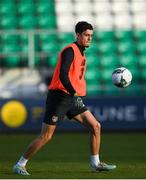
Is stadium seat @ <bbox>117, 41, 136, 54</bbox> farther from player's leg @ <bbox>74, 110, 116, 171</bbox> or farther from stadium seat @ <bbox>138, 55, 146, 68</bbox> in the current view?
player's leg @ <bbox>74, 110, 116, 171</bbox>

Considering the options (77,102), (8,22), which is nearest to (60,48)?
(8,22)

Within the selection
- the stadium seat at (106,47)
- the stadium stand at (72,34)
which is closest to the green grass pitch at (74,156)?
the stadium stand at (72,34)

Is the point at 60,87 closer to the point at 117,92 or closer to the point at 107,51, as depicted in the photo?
the point at 117,92

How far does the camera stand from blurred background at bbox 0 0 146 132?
1908 cm

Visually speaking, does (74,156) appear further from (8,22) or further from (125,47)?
(8,22)

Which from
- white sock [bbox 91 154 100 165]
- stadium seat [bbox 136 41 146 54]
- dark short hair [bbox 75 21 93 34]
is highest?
stadium seat [bbox 136 41 146 54]

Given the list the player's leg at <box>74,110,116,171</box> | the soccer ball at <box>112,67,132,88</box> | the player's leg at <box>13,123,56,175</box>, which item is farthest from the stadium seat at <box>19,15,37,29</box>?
the player's leg at <box>13,123,56,175</box>

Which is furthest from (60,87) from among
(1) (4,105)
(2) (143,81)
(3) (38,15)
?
(3) (38,15)

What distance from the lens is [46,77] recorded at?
20.7 metres

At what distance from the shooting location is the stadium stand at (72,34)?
72.5 feet

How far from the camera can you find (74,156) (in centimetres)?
1305

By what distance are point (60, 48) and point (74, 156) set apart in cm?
1011

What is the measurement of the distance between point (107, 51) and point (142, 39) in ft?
4.27

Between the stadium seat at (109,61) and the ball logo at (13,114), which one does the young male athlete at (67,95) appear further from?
the stadium seat at (109,61)
